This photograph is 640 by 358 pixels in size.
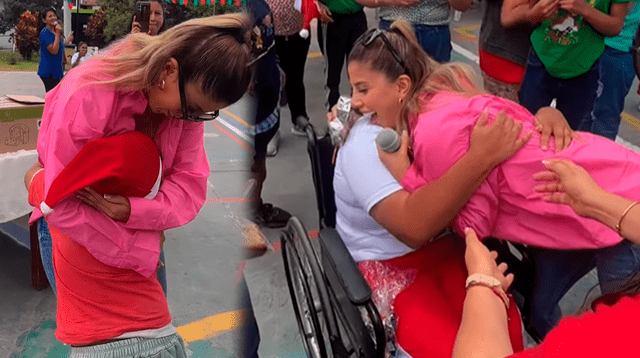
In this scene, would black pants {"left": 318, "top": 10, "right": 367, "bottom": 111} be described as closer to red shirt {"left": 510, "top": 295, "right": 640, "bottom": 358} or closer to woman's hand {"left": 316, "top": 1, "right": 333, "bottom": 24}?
woman's hand {"left": 316, "top": 1, "right": 333, "bottom": 24}

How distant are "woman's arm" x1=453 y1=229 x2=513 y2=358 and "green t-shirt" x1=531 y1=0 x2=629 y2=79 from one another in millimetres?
1869

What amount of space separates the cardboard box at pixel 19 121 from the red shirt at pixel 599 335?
240 centimetres

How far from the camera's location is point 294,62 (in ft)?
14.3

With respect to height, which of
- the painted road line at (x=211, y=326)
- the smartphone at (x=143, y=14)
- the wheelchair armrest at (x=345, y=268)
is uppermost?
the smartphone at (x=143, y=14)

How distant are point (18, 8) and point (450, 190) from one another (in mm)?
1924

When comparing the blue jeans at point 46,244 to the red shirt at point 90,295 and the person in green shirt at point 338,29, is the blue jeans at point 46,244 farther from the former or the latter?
the person in green shirt at point 338,29

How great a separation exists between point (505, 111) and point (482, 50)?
171cm

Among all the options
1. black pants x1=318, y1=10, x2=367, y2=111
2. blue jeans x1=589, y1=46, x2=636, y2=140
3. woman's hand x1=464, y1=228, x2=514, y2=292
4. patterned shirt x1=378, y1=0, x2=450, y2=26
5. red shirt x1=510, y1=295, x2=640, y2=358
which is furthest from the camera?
black pants x1=318, y1=10, x2=367, y2=111

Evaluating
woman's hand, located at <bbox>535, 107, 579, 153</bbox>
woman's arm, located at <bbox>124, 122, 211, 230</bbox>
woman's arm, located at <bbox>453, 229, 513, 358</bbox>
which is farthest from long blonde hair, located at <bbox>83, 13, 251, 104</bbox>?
woman's hand, located at <bbox>535, 107, 579, 153</bbox>

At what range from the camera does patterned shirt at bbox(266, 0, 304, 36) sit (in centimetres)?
387

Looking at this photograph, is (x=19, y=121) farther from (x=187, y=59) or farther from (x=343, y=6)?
(x=343, y=6)

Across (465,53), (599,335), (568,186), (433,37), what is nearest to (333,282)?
(568,186)

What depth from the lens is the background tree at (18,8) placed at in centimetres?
269

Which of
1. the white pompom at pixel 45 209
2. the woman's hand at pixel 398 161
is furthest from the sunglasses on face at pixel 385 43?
the white pompom at pixel 45 209
